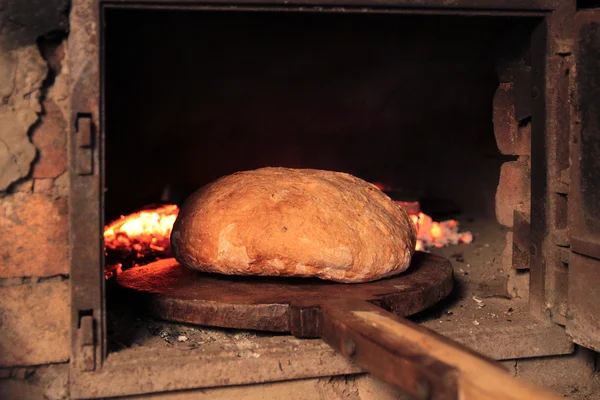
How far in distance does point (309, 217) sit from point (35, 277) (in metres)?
0.88

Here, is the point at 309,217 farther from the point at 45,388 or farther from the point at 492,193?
the point at 492,193

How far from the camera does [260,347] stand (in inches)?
81.8

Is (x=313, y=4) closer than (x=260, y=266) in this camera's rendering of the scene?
Yes

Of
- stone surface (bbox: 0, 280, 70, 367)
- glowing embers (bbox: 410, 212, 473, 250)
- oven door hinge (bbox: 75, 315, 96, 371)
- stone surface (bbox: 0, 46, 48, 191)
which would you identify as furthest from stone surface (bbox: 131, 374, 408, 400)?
glowing embers (bbox: 410, 212, 473, 250)

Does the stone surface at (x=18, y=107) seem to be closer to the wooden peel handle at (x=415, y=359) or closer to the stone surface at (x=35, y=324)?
the stone surface at (x=35, y=324)

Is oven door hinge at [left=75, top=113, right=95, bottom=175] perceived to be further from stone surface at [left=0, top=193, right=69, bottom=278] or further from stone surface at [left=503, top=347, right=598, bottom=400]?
stone surface at [left=503, top=347, right=598, bottom=400]

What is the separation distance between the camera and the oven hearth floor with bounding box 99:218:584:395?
6.50 feet

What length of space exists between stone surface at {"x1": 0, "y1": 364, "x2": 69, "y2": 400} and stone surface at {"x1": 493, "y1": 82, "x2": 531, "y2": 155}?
180cm

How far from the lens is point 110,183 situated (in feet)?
10.4

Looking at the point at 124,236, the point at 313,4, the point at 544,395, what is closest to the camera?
the point at 544,395

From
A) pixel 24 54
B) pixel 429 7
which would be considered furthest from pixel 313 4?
pixel 24 54

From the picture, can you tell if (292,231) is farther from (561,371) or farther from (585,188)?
(561,371)

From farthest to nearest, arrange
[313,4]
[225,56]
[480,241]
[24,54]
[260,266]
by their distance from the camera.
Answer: [480,241]
[225,56]
[260,266]
[313,4]
[24,54]

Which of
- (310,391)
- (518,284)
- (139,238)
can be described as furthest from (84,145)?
(518,284)
